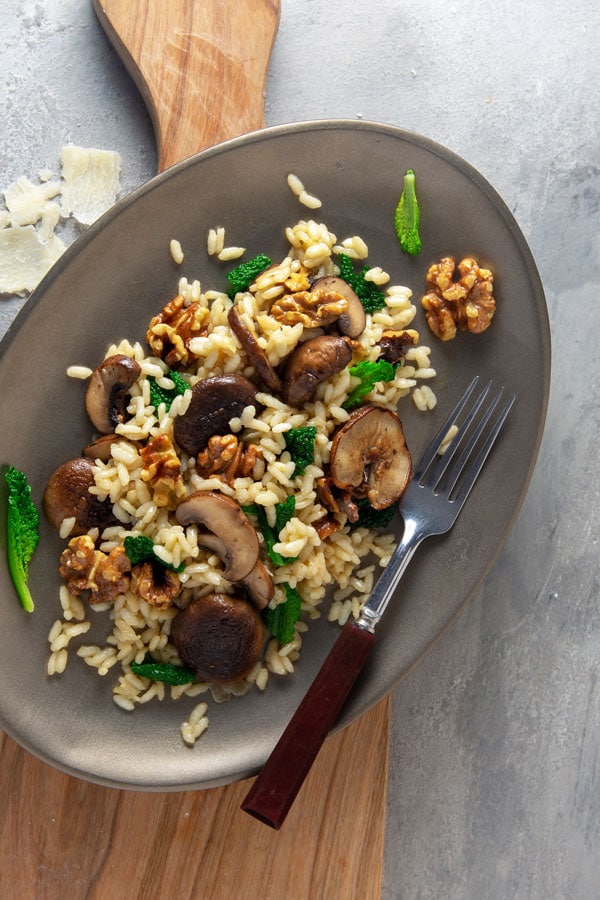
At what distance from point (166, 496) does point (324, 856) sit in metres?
1.44

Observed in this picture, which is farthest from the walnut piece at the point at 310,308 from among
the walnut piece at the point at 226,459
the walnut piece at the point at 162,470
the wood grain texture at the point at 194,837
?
the wood grain texture at the point at 194,837

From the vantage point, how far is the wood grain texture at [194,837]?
2.84 metres

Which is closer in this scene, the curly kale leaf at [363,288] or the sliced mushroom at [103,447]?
the sliced mushroom at [103,447]

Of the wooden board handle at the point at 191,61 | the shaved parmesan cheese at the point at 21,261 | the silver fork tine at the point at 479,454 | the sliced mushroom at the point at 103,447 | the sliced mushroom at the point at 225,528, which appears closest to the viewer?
the sliced mushroom at the point at 225,528

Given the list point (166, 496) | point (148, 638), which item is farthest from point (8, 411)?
point (148, 638)

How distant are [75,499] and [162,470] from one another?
299 millimetres

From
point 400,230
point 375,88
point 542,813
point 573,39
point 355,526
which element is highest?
Answer: point 573,39

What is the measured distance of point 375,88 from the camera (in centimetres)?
318

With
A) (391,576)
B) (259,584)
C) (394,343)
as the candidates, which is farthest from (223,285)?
(391,576)

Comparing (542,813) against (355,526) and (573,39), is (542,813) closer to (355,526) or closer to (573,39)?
(355,526)

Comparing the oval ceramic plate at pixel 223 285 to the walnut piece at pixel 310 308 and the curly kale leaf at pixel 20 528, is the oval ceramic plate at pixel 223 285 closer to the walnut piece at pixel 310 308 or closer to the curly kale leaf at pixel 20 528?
the curly kale leaf at pixel 20 528

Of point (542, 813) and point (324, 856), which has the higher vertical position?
point (542, 813)

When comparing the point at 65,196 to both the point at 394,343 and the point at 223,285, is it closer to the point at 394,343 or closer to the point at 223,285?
the point at 223,285

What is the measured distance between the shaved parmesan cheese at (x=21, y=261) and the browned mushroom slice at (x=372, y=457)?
1.30 meters
